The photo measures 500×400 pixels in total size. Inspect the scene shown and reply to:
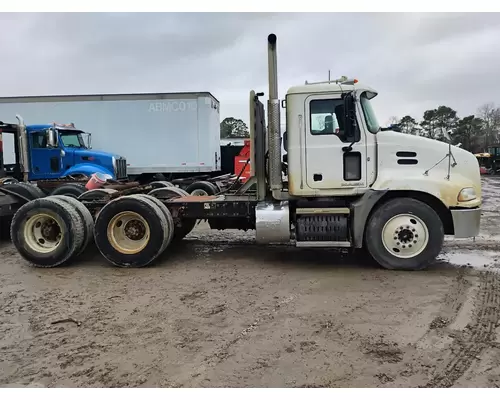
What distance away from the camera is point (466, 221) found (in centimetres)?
648

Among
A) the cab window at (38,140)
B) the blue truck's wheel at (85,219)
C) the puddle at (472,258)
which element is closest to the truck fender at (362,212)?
the puddle at (472,258)

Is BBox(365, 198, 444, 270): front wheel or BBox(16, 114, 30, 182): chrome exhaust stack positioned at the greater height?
BBox(16, 114, 30, 182): chrome exhaust stack

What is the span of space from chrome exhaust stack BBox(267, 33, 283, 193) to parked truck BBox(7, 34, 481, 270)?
0.02 metres

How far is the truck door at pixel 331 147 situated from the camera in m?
6.73

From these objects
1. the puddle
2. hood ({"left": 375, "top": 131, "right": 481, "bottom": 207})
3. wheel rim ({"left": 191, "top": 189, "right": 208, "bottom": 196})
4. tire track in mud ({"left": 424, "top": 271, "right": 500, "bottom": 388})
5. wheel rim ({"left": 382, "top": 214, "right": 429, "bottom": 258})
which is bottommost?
tire track in mud ({"left": 424, "top": 271, "right": 500, "bottom": 388})

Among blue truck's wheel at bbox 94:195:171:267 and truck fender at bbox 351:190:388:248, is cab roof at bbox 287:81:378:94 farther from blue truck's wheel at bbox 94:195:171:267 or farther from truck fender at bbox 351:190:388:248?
blue truck's wheel at bbox 94:195:171:267

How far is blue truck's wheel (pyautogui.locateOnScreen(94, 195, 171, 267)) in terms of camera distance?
692 centimetres

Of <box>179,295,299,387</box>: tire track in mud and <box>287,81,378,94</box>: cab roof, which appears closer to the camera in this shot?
<box>179,295,299,387</box>: tire track in mud

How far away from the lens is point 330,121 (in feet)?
22.2

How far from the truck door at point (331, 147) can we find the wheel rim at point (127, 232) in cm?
281

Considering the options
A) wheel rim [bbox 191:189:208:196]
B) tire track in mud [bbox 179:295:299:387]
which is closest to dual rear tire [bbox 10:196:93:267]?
tire track in mud [bbox 179:295:299:387]

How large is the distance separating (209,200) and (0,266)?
3600mm
